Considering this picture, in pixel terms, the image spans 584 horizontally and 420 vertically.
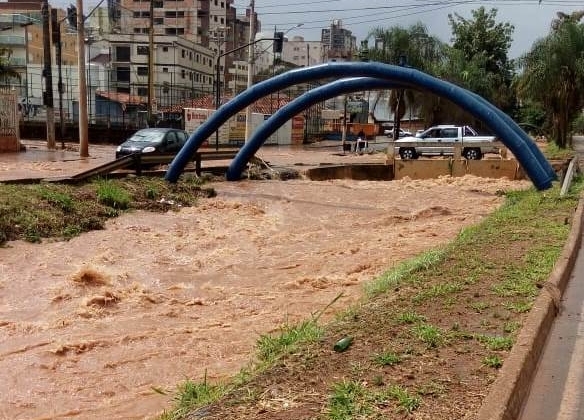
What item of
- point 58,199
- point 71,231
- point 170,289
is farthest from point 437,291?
point 58,199

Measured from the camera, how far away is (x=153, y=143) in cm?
2420

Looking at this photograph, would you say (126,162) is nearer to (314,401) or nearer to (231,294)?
(231,294)

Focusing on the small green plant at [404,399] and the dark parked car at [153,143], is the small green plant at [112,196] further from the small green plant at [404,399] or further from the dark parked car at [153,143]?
the small green plant at [404,399]

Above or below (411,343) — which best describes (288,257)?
below

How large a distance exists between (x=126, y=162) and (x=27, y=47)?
→ 181ft

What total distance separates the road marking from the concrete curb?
0.26 metres

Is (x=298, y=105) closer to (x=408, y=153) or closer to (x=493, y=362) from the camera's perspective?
(x=408, y=153)

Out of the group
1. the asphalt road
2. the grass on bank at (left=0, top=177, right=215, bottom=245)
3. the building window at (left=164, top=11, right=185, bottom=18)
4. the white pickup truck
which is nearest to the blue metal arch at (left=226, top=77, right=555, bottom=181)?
the grass on bank at (left=0, top=177, right=215, bottom=245)

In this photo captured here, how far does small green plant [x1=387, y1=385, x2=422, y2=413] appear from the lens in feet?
13.2

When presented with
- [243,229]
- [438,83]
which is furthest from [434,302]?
[438,83]

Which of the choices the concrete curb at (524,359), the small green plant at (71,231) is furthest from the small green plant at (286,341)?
the small green plant at (71,231)

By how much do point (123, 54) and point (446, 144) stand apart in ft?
158

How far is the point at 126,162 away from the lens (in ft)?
64.1

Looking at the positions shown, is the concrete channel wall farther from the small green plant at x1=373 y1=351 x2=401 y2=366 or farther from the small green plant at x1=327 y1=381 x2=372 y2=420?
the small green plant at x1=327 y1=381 x2=372 y2=420
